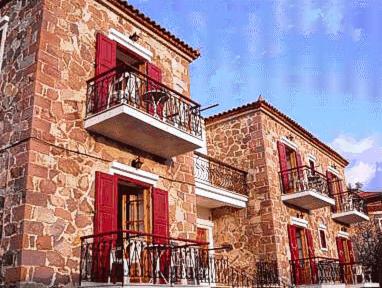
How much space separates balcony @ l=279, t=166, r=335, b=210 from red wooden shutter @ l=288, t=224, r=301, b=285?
1016 mm

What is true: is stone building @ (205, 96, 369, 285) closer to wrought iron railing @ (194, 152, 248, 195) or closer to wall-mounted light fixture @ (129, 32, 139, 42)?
wrought iron railing @ (194, 152, 248, 195)

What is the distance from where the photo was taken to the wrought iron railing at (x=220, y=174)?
1318cm

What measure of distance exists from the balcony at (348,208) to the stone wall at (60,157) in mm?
10513

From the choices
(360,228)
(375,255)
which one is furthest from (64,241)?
(360,228)

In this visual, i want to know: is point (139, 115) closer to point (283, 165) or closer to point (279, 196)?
point (279, 196)

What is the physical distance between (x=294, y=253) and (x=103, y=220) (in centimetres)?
814

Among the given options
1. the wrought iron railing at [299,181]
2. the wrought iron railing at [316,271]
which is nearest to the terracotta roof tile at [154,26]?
the wrought iron railing at [299,181]

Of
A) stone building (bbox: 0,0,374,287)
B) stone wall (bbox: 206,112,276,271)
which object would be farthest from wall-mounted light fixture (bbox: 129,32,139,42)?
stone wall (bbox: 206,112,276,271)

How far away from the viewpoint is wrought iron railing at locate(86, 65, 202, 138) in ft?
26.6

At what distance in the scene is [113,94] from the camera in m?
8.24

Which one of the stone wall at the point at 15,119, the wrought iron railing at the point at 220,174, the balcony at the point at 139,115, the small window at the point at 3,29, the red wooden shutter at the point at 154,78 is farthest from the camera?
the wrought iron railing at the point at 220,174

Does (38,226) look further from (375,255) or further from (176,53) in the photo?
(375,255)

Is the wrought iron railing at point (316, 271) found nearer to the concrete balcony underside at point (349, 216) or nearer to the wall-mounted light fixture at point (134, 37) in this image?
the concrete balcony underside at point (349, 216)

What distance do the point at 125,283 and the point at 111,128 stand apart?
121 inches
